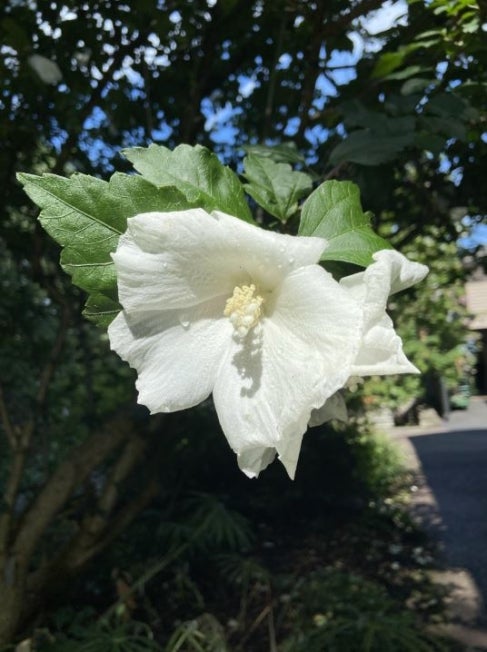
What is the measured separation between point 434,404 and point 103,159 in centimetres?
1427

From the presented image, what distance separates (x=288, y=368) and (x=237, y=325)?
0.08 metres

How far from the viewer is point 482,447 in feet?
34.9

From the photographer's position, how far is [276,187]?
3.58 feet

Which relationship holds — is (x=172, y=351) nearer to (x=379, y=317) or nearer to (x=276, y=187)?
(x=379, y=317)

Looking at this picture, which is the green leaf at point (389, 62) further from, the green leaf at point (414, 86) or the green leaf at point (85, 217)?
the green leaf at point (85, 217)

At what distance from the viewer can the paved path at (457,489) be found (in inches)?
213

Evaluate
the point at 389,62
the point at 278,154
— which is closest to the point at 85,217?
the point at 278,154

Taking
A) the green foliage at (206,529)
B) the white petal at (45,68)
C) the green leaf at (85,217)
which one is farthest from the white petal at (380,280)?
→ the green foliage at (206,529)

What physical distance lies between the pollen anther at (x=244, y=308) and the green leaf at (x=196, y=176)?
0.36 feet

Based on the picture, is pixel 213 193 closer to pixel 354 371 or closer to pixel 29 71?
pixel 354 371

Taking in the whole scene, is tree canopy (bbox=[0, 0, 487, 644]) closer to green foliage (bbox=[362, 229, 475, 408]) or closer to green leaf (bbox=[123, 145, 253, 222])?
green leaf (bbox=[123, 145, 253, 222])

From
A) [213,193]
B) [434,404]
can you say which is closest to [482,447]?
[434,404]

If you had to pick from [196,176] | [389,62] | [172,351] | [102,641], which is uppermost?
[389,62]

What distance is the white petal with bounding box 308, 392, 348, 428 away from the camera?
81 centimetres
